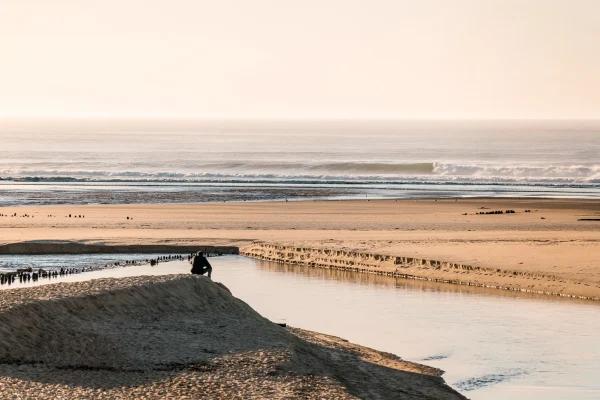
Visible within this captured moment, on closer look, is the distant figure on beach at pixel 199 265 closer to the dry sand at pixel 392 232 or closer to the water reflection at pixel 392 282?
the water reflection at pixel 392 282

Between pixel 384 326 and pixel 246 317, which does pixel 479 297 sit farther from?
pixel 246 317

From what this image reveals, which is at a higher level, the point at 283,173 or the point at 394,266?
the point at 283,173

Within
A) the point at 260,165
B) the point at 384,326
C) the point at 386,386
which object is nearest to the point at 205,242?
the point at 384,326

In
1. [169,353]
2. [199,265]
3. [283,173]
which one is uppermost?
[199,265]

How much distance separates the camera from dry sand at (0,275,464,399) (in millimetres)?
17328

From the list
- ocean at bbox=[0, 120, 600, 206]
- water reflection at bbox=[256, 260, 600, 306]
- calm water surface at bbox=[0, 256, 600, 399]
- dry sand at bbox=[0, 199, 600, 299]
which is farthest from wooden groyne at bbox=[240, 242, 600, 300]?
ocean at bbox=[0, 120, 600, 206]

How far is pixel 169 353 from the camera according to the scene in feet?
63.8

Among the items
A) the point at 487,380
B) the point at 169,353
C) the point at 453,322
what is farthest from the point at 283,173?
the point at 169,353

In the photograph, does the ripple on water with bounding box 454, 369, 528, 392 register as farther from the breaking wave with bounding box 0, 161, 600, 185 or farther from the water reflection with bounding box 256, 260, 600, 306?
the breaking wave with bounding box 0, 161, 600, 185

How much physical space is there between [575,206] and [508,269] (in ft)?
99.4

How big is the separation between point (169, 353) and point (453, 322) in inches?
455

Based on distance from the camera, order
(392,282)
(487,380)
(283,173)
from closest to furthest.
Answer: (487,380) < (392,282) < (283,173)

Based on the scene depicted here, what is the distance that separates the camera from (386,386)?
64.5ft

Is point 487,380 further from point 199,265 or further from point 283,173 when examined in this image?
point 283,173
